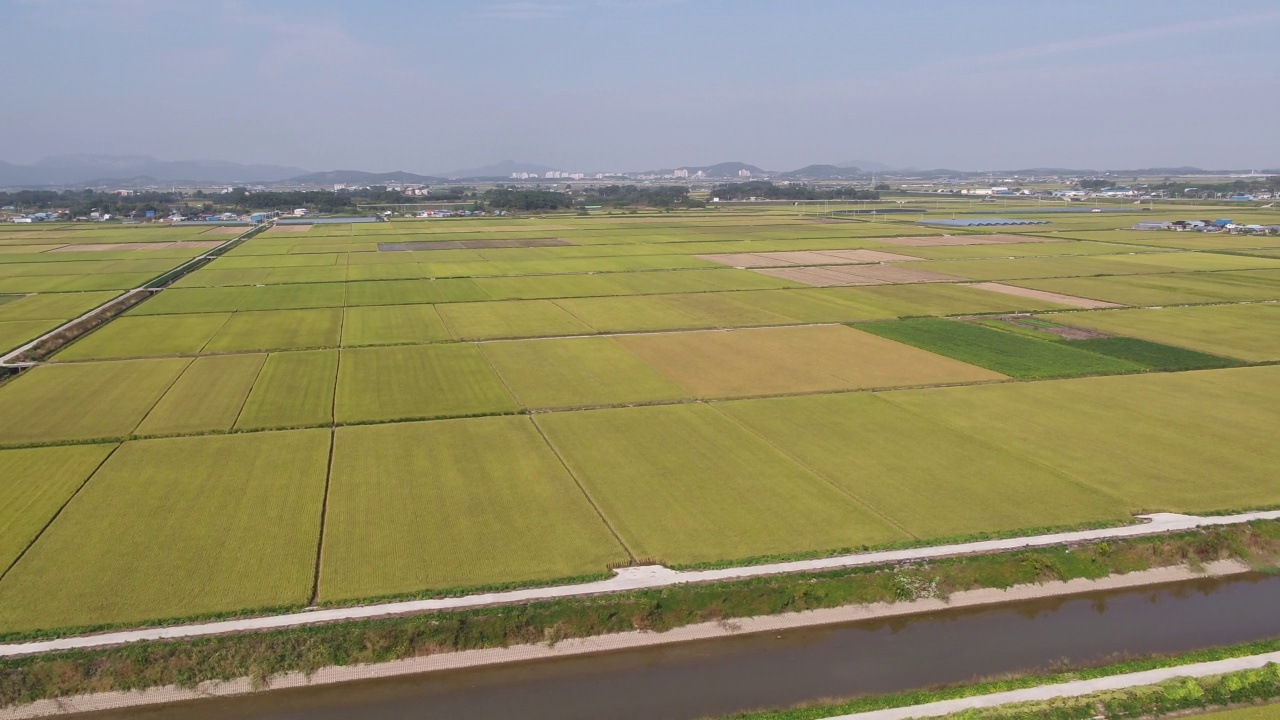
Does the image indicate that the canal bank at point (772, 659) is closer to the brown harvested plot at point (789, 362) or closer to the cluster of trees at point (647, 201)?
the brown harvested plot at point (789, 362)

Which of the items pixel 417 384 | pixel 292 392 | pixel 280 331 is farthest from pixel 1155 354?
pixel 280 331

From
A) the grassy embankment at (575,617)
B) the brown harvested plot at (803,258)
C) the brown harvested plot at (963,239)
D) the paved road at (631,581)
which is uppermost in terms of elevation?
the brown harvested plot at (963,239)

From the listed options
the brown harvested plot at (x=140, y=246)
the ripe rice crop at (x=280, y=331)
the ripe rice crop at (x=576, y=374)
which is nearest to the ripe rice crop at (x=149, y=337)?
the ripe rice crop at (x=280, y=331)

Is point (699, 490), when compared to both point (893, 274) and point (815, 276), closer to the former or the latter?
point (815, 276)

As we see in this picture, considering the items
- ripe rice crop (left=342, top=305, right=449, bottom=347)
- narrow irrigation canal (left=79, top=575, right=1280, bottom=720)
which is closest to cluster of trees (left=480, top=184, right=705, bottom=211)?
ripe rice crop (left=342, top=305, right=449, bottom=347)

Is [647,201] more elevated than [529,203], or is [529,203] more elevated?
[647,201]

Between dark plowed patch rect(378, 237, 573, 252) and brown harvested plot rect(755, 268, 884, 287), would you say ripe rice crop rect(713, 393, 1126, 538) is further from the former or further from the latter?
dark plowed patch rect(378, 237, 573, 252)
